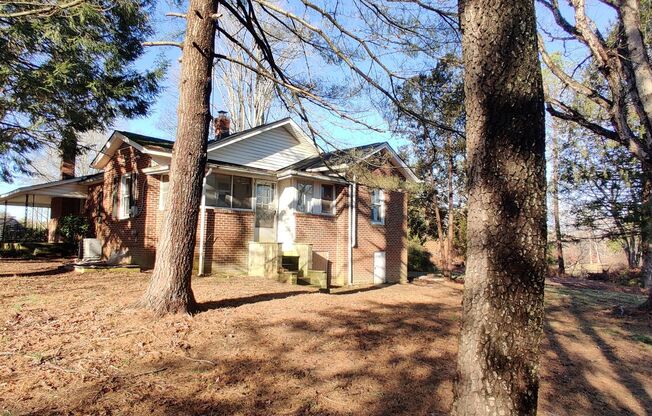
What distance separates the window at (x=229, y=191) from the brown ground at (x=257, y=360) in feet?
17.8

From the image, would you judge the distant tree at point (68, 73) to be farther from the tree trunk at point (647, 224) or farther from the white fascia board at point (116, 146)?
the tree trunk at point (647, 224)

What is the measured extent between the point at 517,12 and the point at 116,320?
17.3 ft

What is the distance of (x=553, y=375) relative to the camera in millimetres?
5266

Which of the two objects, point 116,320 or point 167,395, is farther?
point 116,320

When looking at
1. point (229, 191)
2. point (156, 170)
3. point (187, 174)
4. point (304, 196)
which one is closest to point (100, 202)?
point (156, 170)

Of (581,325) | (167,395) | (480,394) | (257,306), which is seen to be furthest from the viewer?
Result: (581,325)

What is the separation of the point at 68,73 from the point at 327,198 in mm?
8605

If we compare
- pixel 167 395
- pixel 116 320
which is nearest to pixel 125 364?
pixel 167 395

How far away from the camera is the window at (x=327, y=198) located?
49.4 ft

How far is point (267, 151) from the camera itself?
589 inches

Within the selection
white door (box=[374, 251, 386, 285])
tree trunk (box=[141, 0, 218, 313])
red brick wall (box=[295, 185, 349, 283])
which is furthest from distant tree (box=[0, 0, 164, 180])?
white door (box=[374, 251, 386, 285])

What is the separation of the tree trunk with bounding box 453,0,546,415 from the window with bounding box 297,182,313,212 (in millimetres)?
12008

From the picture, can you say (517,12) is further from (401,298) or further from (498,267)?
(401,298)

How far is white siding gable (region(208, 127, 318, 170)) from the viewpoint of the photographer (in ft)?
Result: 45.4
